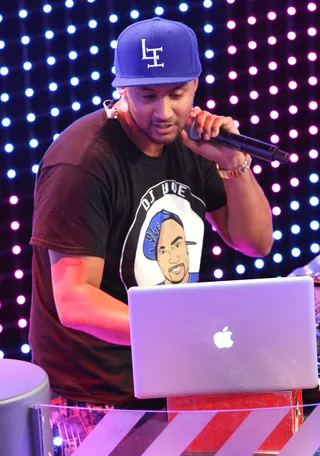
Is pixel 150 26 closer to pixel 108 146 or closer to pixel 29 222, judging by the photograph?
pixel 108 146

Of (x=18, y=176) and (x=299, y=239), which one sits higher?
(x=18, y=176)

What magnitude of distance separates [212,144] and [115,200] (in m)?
0.35

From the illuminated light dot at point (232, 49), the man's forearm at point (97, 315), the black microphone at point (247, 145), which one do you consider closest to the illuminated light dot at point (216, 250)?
the illuminated light dot at point (232, 49)

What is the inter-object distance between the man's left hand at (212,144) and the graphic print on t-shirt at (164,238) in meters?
0.12

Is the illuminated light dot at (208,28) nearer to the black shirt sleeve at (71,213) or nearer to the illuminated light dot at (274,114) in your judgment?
the illuminated light dot at (274,114)

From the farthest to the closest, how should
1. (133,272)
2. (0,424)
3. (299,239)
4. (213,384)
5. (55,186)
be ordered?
(299,239) < (133,272) < (55,186) < (213,384) < (0,424)

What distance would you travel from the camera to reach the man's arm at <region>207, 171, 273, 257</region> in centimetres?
248

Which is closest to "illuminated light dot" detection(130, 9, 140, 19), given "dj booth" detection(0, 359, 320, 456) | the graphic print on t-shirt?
the graphic print on t-shirt

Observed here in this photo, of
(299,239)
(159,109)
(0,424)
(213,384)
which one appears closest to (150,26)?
(159,109)

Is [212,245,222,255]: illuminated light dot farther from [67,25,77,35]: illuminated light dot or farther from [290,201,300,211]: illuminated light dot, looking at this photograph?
[67,25,77,35]: illuminated light dot

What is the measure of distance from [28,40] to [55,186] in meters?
1.40

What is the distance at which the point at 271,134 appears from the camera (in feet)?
11.5

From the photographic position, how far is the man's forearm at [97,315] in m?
1.97

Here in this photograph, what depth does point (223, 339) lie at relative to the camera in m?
1.46
